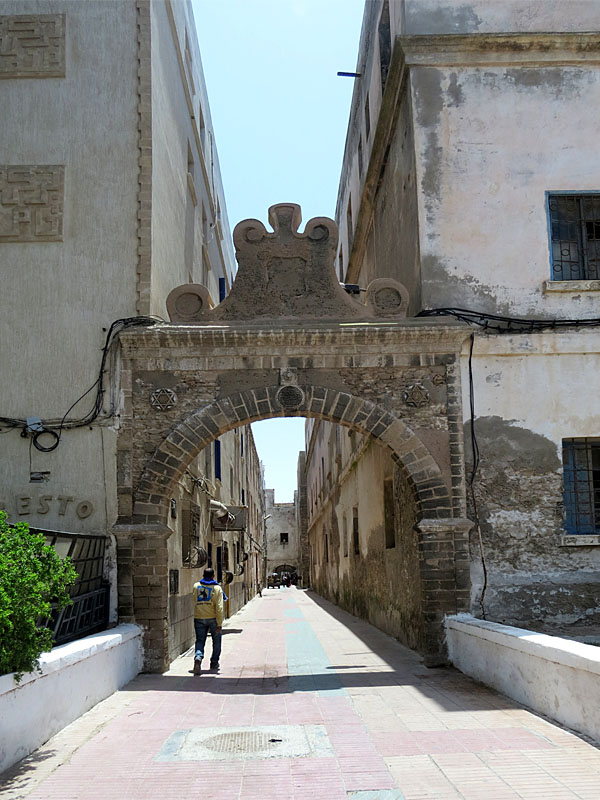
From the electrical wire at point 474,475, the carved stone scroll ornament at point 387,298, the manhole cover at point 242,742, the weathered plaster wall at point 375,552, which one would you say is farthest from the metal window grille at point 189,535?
the manhole cover at point 242,742

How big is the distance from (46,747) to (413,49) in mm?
10273

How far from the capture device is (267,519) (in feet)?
208

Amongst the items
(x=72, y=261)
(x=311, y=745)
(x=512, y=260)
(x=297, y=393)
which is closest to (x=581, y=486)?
(x=512, y=260)

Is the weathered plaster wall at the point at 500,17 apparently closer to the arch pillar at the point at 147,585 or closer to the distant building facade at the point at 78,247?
the distant building facade at the point at 78,247

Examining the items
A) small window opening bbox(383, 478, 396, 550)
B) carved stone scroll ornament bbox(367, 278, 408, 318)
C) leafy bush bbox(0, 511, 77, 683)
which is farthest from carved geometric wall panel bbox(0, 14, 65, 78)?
small window opening bbox(383, 478, 396, 550)

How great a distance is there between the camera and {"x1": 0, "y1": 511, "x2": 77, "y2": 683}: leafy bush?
568cm

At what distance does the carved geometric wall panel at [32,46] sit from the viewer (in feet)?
37.5

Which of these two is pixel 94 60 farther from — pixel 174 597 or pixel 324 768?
pixel 324 768

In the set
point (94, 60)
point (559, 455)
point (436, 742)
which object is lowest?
point (436, 742)

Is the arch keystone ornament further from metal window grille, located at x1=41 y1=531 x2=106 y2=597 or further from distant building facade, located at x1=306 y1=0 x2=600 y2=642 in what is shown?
metal window grille, located at x1=41 y1=531 x2=106 y2=597

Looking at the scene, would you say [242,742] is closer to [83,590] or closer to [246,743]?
[246,743]

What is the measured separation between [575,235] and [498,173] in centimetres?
144

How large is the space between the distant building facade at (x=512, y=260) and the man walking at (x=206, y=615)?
3095 mm

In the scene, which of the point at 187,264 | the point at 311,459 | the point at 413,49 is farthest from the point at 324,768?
the point at 311,459
